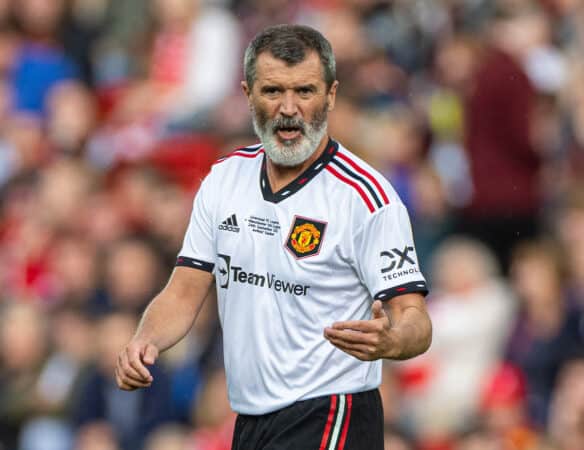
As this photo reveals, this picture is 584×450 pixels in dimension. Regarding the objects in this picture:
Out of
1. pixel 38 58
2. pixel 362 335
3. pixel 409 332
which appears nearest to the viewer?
pixel 362 335

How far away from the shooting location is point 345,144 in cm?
1161

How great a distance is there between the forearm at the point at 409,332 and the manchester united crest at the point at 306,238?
0.38 m

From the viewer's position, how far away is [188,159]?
13.0 m

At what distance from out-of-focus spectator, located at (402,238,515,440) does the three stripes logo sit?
14.0 ft

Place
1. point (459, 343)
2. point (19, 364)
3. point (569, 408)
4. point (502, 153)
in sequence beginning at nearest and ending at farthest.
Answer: point (569, 408) < point (459, 343) < point (502, 153) < point (19, 364)

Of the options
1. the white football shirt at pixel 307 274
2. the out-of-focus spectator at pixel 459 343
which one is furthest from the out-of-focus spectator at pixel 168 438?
the white football shirt at pixel 307 274

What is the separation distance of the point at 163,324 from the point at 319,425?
740mm

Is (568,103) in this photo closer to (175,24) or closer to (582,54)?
(582,54)

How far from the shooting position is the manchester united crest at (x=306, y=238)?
20.1 feet

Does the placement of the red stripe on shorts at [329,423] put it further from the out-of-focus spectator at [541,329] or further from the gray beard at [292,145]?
the out-of-focus spectator at [541,329]

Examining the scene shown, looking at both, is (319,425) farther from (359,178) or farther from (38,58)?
(38,58)

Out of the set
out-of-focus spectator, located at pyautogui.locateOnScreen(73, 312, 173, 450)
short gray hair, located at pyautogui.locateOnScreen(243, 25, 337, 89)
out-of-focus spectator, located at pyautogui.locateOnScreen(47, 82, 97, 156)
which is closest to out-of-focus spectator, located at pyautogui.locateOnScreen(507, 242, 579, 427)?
out-of-focus spectator, located at pyautogui.locateOnScreen(73, 312, 173, 450)

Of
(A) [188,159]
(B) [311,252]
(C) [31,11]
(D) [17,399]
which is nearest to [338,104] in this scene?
(A) [188,159]

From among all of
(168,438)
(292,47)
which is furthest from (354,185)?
(168,438)
